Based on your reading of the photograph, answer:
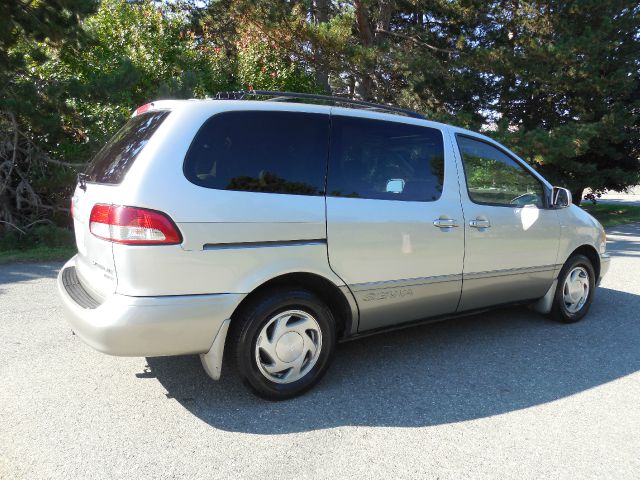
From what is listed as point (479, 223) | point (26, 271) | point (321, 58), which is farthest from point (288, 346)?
point (321, 58)

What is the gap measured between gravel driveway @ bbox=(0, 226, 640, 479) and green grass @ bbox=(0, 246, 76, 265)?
12.6ft

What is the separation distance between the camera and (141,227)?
2.78m

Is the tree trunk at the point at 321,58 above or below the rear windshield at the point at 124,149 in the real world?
above

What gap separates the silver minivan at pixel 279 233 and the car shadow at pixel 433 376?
0.88 ft

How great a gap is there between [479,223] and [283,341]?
1916mm

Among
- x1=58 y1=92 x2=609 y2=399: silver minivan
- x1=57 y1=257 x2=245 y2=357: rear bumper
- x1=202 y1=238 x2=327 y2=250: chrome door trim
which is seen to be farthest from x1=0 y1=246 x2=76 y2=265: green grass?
x1=202 y1=238 x2=327 y2=250: chrome door trim

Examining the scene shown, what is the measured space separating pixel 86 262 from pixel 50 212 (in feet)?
28.0

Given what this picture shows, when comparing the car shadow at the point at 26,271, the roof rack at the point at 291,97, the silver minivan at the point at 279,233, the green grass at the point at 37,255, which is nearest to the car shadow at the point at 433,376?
the silver minivan at the point at 279,233

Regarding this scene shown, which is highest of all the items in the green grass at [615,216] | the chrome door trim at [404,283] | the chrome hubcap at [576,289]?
the chrome door trim at [404,283]

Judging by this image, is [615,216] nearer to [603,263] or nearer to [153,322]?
[603,263]

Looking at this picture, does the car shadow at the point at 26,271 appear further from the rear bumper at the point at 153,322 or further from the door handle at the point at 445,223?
the door handle at the point at 445,223

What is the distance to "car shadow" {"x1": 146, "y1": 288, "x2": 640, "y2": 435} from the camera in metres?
3.15

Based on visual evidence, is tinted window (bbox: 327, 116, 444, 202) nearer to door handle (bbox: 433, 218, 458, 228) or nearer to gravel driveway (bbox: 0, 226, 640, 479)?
door handle (bbox: 433, 218, 458, 228)

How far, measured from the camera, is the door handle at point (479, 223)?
4.07 m
